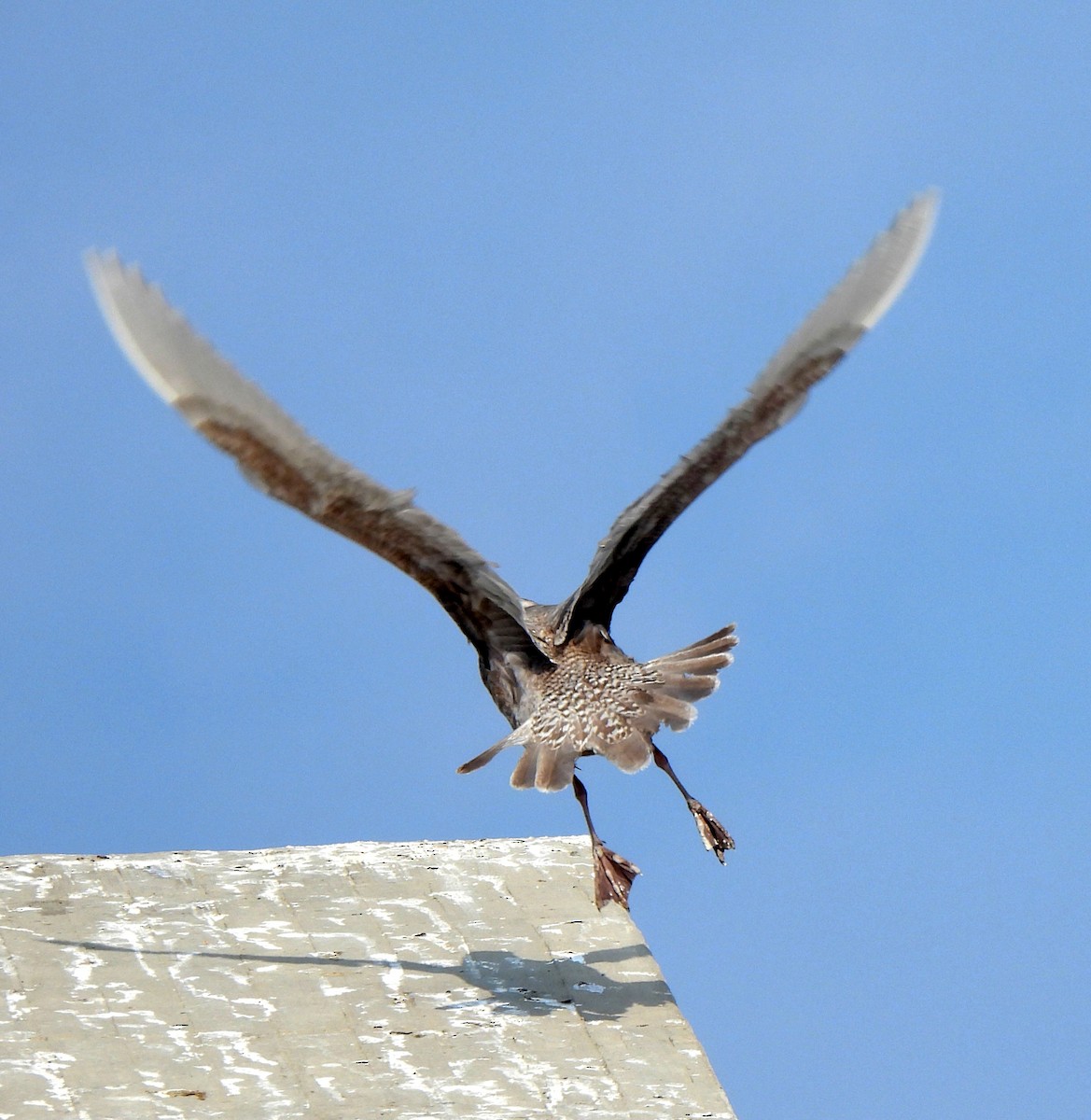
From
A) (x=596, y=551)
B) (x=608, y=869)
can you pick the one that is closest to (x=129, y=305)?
(x=596, y=551)

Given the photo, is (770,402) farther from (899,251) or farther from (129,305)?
(129,305)

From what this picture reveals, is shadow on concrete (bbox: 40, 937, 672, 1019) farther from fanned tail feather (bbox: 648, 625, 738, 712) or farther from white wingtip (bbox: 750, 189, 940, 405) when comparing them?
white wingtip (bbox: 750, 189, 940, 405)

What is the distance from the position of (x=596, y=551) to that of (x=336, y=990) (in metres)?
3.39

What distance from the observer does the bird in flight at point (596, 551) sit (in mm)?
13383

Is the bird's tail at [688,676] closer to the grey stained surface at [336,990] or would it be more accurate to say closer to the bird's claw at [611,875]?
the bird's claw at [611,875]

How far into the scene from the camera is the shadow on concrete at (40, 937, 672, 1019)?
1520 cm

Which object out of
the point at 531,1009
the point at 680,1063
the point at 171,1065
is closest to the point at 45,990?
the point at 171,1065

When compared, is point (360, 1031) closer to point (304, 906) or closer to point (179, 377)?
point (304, 906)

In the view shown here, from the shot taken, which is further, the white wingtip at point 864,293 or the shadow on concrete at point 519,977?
the shadow on concrete at point 519,977

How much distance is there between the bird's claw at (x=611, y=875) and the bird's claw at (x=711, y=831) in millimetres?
572

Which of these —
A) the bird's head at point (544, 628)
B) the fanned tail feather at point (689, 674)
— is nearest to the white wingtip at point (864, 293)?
the fanned tail feather at point (689, 674)

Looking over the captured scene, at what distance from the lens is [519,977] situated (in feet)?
51.2

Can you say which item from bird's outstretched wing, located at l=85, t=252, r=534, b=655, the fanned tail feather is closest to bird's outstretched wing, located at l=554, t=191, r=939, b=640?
the fanned tail feather

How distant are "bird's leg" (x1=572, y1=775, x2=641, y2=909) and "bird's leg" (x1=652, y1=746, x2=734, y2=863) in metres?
0.54
